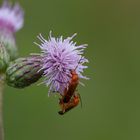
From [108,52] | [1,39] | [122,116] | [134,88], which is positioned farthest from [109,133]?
[1,39]

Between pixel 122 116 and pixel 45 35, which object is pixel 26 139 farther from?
pixel 45 35

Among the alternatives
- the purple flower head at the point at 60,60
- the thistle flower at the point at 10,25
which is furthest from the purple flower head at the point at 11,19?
the purple flower head at the point at 60,60

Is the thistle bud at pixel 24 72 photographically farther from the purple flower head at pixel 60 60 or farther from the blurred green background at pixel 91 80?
the blurred green background at pixel 91 80

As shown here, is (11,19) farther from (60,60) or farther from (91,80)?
(91,80)

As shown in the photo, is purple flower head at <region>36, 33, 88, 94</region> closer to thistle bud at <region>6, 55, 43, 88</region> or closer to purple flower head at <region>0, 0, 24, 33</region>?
thistle bud at <region>6, 55, 43, 88</region>

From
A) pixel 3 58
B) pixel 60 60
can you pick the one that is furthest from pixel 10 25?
pixel 60 60

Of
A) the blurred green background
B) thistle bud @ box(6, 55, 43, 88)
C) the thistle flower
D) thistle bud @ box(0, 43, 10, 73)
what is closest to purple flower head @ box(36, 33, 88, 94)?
thistle bud @ box(6, 55, 43, 88)
